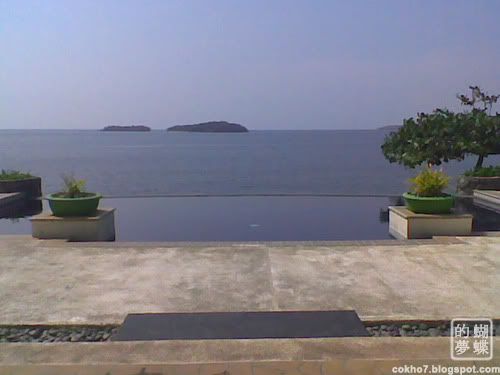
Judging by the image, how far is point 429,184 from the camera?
7.12 metres

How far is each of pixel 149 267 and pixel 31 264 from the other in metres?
1.33

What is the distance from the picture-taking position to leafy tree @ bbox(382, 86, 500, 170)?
12.9 m

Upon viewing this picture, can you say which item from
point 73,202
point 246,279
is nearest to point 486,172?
point 246,279

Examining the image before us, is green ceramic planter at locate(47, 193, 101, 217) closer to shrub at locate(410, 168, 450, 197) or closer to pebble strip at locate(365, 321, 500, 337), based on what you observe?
pebble strip at locate(365, 321, 500, 337)

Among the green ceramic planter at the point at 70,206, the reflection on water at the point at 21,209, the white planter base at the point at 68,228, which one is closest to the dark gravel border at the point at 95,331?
the white planter base at the point at 68,228

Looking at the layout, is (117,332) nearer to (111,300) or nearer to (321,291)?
(111,300)

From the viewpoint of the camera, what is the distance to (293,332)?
135 inches

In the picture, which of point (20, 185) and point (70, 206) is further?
point (20, 185)

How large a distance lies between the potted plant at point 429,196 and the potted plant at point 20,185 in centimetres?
881

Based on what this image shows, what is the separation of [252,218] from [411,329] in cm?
522

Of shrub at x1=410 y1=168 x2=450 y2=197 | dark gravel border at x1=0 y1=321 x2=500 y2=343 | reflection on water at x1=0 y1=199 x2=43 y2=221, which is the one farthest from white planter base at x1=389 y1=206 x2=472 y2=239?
reflection on water at x1=0 y1=199 x2=43 y2=221

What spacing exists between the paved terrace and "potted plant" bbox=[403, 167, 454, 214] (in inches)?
25.8

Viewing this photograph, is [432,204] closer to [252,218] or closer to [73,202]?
[252,218]

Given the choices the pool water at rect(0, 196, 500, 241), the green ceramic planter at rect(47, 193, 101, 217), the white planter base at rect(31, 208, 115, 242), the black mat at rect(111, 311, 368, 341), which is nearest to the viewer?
the black mat at rect(111, 311, 368, 341)
